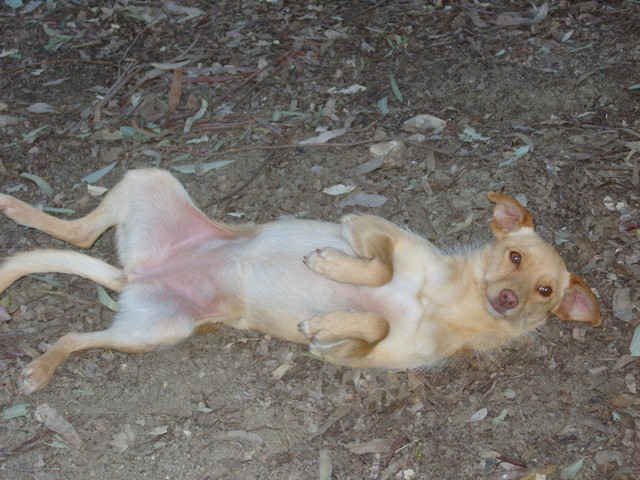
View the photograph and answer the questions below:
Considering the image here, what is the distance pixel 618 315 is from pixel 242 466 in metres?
2.51

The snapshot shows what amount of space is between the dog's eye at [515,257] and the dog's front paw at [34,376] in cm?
271

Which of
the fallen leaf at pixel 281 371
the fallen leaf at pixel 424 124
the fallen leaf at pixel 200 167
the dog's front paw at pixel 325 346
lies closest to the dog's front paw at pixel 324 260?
the dog's front paw at pixel 325 346

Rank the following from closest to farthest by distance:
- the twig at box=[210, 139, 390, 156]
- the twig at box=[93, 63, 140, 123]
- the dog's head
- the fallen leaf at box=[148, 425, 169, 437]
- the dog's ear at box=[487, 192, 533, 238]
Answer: the fallen leaf at box=[148, 425, 169, 437] < the dog's head < the dog's ear at box=[487, 192, 533, 238] < the twig at box=[210, 139, 390, 156] < the twig at box=[93, 63, 140, 123]

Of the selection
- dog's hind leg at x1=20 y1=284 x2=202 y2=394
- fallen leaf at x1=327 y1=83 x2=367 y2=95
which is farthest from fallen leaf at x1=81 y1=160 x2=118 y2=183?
fallen leaf at x1=327 y1=83 x2=367 y2=95

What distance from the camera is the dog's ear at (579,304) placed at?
4506 millimetres

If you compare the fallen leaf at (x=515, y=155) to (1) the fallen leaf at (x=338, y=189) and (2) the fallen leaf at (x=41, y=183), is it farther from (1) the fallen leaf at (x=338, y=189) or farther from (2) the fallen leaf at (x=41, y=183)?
(2) the fallen leaf at (x=41, y=183)

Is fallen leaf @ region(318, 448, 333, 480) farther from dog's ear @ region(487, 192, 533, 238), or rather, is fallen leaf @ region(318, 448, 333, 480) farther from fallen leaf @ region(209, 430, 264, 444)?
dog's ear @ region(487, 192, 533, 238)

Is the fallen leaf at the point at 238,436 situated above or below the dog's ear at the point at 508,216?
below

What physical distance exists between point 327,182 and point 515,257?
166 centimetres

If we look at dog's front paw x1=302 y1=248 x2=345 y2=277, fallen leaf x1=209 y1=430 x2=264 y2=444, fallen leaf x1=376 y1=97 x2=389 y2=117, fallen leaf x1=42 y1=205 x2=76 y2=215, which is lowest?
fallen leaf x1=209 y1=430 x2=264 y2=444

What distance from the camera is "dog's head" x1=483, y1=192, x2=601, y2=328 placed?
178 inches

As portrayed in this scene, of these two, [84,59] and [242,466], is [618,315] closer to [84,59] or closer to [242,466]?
[242,466]

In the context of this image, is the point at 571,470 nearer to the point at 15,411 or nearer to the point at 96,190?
the point at 15,411

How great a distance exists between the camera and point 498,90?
21.4ft
